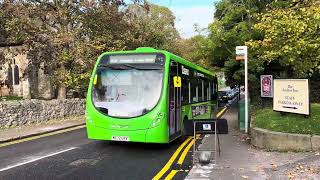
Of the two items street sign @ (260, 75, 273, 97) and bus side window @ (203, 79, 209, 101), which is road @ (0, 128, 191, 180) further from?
street sign @ (260, 75, 273, 97)

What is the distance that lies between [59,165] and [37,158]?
4.35ft

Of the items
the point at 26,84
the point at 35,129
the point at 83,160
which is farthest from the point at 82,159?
the point at 26,84

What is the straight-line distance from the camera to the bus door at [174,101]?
527 inches

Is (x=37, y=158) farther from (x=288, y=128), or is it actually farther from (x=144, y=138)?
(x=288, y=128)

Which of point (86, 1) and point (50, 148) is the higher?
point (86, 1)

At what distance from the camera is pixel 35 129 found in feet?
63.8

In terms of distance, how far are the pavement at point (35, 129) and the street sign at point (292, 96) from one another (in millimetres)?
9154

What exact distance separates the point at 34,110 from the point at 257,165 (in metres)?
14.1

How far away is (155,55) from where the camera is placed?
1345 cm

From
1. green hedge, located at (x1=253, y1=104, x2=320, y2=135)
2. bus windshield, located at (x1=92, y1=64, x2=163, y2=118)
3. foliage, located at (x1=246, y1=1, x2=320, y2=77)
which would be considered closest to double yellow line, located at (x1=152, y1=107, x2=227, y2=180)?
bus windshield, located at (x1=92, y1=64, x2=163, y2=118)

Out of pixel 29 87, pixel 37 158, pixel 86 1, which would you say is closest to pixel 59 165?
pixel 37 158

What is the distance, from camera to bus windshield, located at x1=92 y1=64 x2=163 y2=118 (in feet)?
42.0

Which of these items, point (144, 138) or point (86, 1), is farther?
point (86, 1)

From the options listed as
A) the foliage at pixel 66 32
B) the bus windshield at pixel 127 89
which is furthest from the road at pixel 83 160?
A: the foliage at pixel 66 32
